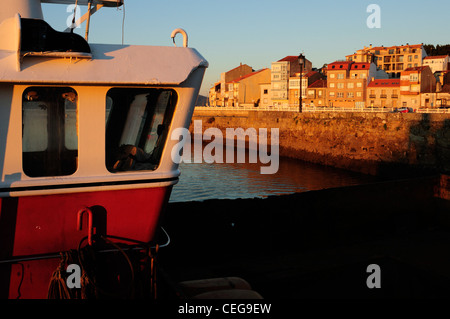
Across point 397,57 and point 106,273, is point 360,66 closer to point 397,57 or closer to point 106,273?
point 397,57

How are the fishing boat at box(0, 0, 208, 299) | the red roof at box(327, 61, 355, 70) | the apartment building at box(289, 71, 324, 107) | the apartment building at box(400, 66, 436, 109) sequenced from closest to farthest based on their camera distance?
the fishing boat at box(0, 0, 208, 299) < the apartment building at box(400, 66, 436, 109) < the red roof at box(327, 61, 355, 70) < the apartment building at box(289, 71, 324, 107)

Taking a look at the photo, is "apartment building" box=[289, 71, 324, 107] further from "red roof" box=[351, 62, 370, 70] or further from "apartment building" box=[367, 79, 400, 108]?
"apartment building" box=[367, 79, 400, 108]

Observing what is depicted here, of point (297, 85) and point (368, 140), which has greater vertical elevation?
point (297, 85)

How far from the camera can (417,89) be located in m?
76.7

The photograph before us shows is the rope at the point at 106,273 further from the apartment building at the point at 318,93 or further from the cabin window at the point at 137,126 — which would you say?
the apartment building at the point at 318,93

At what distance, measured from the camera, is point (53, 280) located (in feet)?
16.5

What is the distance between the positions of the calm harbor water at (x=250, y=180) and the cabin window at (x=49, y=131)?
21401 mm

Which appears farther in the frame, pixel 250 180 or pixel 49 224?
pixel 250 180

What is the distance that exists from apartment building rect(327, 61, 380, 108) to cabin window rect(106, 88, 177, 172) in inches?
3120

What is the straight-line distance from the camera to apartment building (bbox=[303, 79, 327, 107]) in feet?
278

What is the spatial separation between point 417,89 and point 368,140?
41929mm

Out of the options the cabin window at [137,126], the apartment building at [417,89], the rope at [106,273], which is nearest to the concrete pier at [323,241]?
the rope at [106,273]

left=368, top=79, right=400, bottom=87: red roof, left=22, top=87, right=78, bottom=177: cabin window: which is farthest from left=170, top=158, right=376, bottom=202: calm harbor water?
left=368, top=79, right=400, bottom=87: red roof

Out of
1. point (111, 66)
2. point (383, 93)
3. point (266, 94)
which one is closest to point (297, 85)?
point (266, 94)
